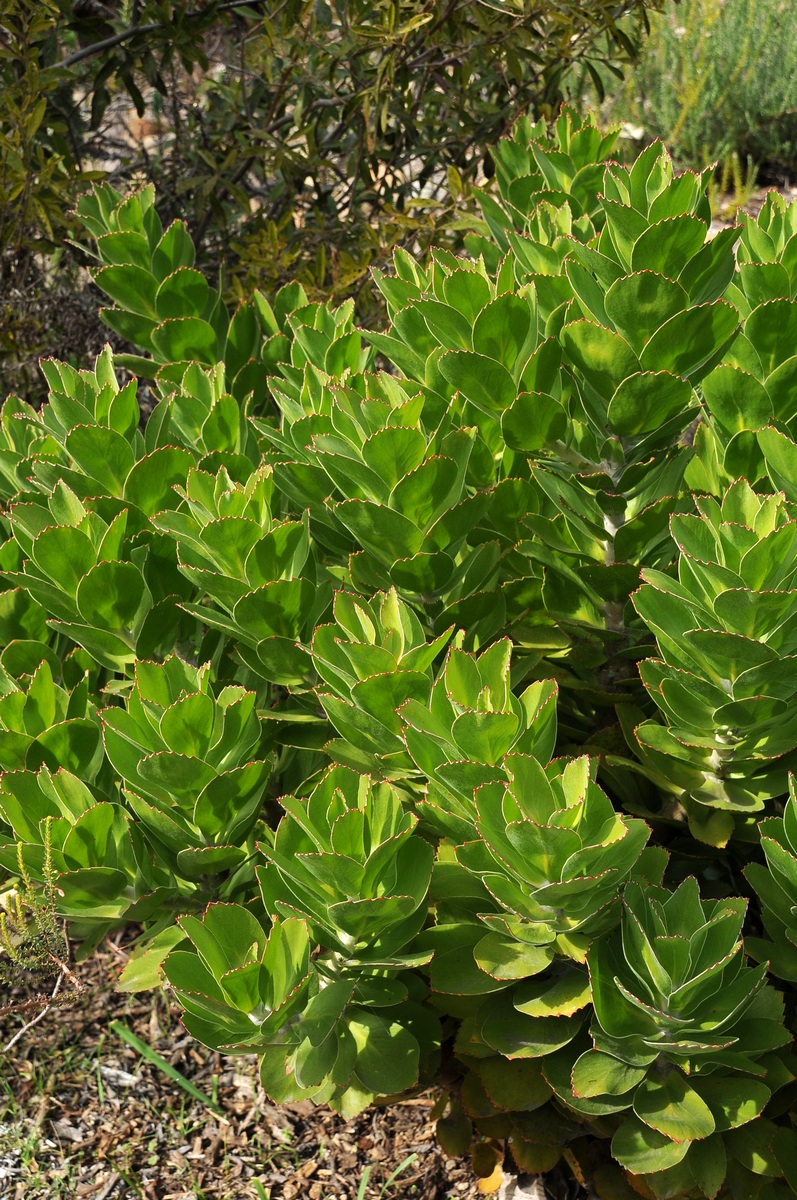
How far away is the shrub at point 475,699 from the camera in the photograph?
1.28m

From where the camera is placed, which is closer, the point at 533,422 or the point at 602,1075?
the point at 602,1075

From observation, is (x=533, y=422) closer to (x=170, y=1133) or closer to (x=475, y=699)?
(x=475, y=699)

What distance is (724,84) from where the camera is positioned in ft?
23.2

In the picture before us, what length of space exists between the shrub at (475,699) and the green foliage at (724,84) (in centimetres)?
581

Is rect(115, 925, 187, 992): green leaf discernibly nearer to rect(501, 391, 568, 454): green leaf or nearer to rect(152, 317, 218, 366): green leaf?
rect(501, 391, 568, 454): green leaf

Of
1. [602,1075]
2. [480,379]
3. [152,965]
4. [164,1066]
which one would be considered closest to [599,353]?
[480,379]

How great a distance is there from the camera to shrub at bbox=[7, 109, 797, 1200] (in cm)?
128

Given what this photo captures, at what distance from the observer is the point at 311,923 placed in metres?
1.36

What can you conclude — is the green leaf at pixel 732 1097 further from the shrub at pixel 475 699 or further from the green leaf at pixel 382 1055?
the green leaf at pixel 382 1055

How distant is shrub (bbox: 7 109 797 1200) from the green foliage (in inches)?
229

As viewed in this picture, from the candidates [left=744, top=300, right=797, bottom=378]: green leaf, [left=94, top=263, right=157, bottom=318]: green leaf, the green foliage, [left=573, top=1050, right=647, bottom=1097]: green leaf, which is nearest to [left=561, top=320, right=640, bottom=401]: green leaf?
[left=744, top=300, right=797, bottom=378]: green leaf

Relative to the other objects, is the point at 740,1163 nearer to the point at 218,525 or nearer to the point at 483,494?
the point at 483,494

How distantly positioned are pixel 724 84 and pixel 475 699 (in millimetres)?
6983

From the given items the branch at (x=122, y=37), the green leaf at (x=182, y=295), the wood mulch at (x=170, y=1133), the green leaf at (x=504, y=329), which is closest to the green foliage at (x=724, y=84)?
the branch at (x=122, y=37)
